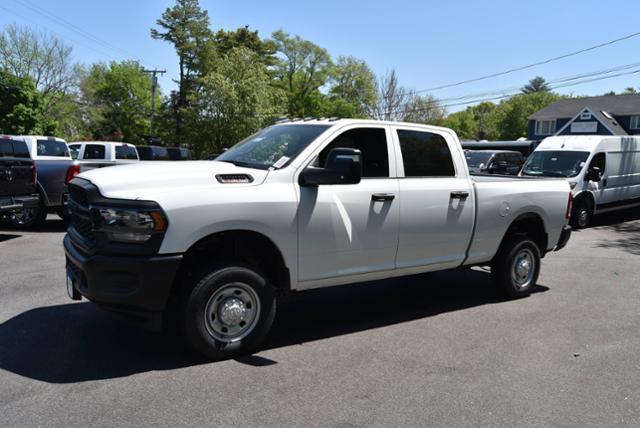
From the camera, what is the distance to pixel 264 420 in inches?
138

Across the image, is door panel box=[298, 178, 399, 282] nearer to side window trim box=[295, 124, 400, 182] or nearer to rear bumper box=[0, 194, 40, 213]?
side window trim box=[295, 124, 400, 182]

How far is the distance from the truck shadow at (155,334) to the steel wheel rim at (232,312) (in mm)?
235

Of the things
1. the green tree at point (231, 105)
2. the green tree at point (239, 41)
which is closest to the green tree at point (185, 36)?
the green tree at point (239, 41)

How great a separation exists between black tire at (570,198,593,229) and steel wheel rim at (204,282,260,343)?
1154 cm

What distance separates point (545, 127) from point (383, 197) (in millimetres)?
56181

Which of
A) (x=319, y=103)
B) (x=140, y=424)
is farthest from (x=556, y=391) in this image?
(x=319, y=103)

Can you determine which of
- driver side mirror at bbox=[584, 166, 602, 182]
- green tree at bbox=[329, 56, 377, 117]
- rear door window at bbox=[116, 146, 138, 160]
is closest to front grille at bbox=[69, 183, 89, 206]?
driver side mirror at bbox=[584, 166, 602, 182]

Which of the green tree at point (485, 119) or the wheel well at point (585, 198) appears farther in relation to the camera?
the green tree at point (485, 119)

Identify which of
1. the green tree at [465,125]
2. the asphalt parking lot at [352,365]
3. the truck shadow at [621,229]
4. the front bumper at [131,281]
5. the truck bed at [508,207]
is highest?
the green tree at [465,125]

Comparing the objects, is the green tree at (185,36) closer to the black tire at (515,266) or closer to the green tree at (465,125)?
the black tire at (515,266)

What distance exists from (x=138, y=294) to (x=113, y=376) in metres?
0.65

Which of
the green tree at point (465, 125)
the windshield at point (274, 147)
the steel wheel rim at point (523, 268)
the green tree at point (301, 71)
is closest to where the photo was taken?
the windshield at point (274, 147)

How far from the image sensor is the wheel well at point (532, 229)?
6645 mm

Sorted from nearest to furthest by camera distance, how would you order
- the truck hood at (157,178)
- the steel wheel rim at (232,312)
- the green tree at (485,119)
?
1. the truck hood at (157,178)
2. the steel wheel rim at (232,312)
3. the green tree at (485,119)
